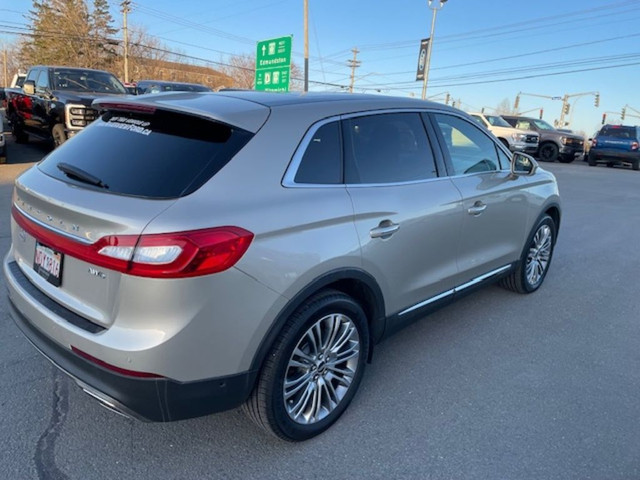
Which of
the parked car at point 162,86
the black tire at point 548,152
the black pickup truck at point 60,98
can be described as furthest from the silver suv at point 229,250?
the black tire at point 548,152

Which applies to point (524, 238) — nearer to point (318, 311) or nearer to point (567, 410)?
point (567, 410)

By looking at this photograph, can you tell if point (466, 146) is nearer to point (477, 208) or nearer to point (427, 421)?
point (477, 208)

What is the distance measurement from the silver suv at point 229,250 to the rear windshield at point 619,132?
72.9 ft

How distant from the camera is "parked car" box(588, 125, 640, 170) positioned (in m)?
20.8

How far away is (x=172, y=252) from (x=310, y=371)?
104 centimetres

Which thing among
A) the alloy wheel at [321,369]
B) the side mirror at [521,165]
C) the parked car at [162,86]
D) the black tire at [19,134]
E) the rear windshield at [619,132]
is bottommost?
the alloy wheel at [321,369]

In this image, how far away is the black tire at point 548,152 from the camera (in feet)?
71.5

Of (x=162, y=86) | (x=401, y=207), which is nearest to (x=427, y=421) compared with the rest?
(x=401, y=207)

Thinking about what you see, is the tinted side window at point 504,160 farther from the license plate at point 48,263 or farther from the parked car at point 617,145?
the parked car at point 617,145

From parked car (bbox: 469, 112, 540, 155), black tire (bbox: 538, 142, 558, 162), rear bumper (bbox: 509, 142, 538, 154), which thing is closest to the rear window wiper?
parked car (bbox: 469, 112, 540, 155)

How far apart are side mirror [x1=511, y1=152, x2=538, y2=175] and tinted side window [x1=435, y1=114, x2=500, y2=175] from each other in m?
0.15

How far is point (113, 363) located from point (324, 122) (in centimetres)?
156

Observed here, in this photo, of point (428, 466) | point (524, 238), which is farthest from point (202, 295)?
point (524, 238)

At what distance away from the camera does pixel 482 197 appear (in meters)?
3.60
